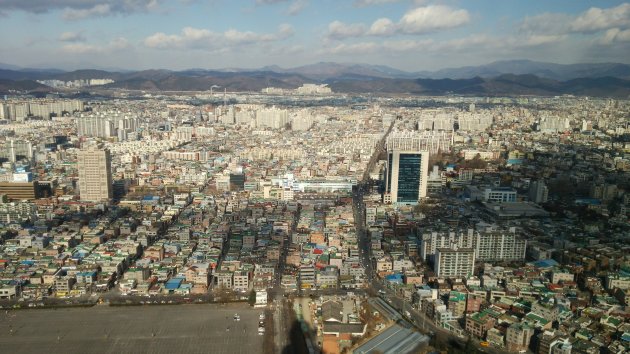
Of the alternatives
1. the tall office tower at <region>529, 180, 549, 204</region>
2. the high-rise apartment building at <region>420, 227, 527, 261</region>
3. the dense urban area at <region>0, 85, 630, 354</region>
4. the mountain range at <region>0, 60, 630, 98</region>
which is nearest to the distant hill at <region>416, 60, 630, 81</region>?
the mountain range at <region>0, 60, 630, 98</region>

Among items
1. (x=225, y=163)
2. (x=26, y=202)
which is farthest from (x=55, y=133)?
(x=26, y=202)

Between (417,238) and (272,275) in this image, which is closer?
(272,275)

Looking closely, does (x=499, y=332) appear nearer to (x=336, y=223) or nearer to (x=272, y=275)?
(x=272, y=275)

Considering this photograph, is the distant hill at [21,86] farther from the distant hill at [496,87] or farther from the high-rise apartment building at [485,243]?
the high-rise apartment building at [485,243]

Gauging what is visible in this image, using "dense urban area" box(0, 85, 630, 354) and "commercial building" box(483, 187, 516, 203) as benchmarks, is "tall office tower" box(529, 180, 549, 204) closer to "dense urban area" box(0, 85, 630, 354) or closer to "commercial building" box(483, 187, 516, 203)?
"dense urban area" box(0, 85, 630, 354)

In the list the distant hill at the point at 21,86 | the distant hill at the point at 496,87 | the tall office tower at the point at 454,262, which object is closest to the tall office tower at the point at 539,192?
the tall office tower at the point at 454,262
